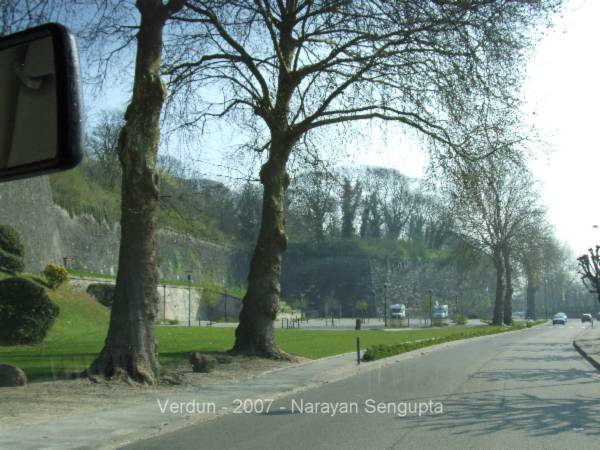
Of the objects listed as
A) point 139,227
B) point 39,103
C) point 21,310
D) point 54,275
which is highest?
point 139,227

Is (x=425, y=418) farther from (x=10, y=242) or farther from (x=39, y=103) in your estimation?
(x=10, y=242)

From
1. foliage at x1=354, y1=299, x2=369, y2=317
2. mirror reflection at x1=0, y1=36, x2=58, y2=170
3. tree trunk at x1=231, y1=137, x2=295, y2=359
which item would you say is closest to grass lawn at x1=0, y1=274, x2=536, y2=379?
tree trunk at x1=231, y1=137, x2=295, y2=359

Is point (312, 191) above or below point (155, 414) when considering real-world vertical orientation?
above

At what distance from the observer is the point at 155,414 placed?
12148 mm

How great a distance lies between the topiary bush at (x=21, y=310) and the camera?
24.8m

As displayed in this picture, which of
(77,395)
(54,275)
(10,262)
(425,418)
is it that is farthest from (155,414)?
(54,275)

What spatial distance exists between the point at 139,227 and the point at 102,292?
27045 mm

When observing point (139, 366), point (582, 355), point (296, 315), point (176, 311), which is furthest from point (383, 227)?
point (139, 366)

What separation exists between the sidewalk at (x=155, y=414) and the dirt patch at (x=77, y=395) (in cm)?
21

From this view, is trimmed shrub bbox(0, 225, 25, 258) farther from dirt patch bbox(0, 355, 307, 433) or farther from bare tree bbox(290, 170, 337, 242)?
dirt patch bbox(0, 355, 307, 433)

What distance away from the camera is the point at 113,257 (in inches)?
2317

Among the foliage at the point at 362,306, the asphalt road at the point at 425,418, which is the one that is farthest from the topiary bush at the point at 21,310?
the foliage at the point at 362,306

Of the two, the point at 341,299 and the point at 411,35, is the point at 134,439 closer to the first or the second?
the point at 411,35

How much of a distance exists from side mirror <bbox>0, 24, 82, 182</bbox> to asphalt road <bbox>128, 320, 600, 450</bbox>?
7033 millimetres
